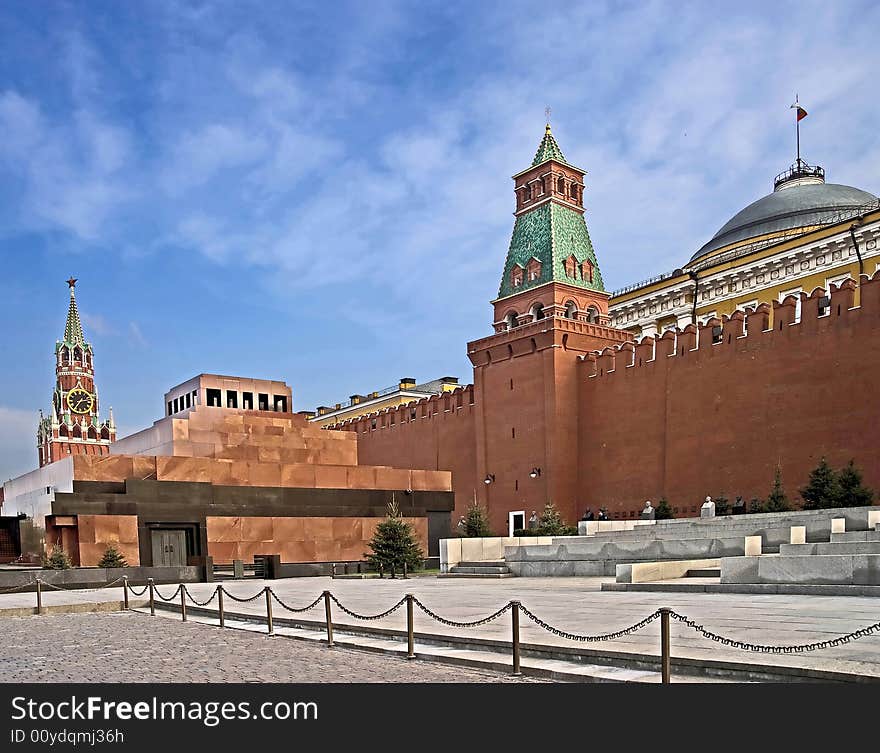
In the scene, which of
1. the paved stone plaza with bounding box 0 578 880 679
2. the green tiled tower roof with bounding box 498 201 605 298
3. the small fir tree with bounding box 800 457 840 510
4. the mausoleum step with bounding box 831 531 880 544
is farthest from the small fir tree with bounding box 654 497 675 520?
the mausoleum step with bounding box 831 531 880 544

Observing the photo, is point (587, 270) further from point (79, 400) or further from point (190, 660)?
point (79, 400)

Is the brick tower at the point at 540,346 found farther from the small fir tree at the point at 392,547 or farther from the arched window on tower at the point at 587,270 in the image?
the small fir tree at the point at 392,547

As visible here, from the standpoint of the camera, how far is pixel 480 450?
98.8 feet

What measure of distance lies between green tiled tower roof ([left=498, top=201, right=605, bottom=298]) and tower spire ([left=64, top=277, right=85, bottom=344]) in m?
40.5

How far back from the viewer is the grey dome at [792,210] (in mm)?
32750

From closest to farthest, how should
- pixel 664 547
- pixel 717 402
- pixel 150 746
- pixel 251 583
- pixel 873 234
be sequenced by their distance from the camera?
pixel 150 746 → pixel 664 547 → pixel 251 583 → pixel 717 402 → pixel 873 234

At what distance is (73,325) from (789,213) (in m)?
48.6

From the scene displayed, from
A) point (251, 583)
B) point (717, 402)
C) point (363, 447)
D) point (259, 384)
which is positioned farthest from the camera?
point (363, 447)

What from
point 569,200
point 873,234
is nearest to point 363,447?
point 569,200

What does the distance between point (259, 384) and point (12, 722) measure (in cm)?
2525

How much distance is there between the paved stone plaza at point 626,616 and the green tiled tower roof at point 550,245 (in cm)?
1622

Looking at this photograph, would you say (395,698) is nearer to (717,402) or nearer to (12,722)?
(12,722)

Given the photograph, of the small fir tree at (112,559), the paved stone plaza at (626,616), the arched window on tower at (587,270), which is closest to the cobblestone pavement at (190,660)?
the paved stone plaza at (626,616)

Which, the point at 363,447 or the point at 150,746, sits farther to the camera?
the point at 363,447
